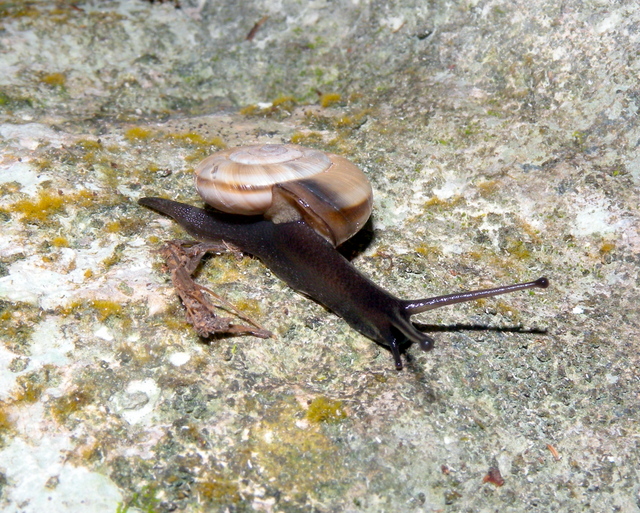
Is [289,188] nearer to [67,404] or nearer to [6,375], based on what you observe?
[67,404]

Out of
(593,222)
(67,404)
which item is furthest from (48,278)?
(593,222)

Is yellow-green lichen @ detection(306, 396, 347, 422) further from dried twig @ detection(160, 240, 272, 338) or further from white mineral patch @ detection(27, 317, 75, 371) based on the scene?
white mineral patch @ detection(27, 317, 75, 371)

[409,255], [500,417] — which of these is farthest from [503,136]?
[500,417]

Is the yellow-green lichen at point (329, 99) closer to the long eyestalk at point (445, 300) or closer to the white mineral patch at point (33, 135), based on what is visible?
the white mineral patch at point (33, 135)

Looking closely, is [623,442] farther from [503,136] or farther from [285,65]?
[285,65]

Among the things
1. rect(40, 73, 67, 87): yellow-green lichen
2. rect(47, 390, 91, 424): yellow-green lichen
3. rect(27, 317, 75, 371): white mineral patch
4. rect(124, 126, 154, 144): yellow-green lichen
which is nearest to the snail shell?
rect(124, 126, 154, 144): yellow-green lichen

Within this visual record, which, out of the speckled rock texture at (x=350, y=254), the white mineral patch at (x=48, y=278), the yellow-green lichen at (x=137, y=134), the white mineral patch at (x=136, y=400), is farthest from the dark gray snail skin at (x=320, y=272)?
the white mineral patch at (x=136, y=400)
